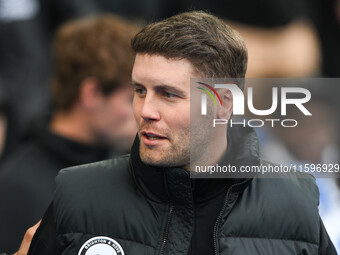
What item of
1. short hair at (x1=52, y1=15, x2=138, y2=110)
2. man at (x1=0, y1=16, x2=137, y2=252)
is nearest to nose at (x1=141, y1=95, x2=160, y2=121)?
man at (x1=0, y1=16, x2=137, y2=252)

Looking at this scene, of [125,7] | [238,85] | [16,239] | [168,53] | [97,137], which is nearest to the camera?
[168,53]

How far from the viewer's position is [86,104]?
4.79 m

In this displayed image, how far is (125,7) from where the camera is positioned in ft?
24.4

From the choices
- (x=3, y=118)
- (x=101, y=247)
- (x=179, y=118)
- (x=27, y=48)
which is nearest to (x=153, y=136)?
(x=179, y=118)

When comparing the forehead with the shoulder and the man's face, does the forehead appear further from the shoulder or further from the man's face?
the shoulder

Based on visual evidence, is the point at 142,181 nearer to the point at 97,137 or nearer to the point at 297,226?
the point at 297,226

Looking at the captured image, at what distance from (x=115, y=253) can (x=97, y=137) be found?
75.6 inches

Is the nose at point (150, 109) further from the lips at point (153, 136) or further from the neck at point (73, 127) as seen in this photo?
the neck at point (73, 127)

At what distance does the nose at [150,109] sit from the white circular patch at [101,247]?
1.61ft

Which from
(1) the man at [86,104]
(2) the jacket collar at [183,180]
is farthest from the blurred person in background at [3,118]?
(2) the jacket collar at [183,180]

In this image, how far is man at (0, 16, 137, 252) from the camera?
15.2ft

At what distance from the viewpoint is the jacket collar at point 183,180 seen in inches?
115

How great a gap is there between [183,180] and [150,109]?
0.30m

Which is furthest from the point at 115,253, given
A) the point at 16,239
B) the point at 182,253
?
the point at 16,239
